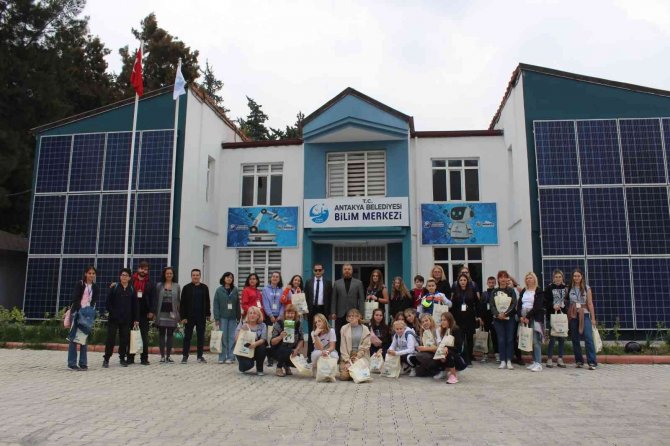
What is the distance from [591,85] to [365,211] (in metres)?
7.11

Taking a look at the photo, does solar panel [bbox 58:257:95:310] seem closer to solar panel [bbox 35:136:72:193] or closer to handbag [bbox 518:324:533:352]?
solar panel [bbox 35:136:72:193]

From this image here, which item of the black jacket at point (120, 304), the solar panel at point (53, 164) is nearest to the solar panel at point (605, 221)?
the black jacket at point (120, 304)

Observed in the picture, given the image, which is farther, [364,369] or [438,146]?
[438,146]

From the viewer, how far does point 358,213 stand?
16.3 m

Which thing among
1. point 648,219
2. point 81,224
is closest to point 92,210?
point 81,224

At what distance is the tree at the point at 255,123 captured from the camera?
4231cm

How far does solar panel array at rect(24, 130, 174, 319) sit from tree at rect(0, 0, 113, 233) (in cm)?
641

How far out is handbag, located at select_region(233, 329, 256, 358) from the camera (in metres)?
9.30

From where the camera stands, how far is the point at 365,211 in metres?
16.4

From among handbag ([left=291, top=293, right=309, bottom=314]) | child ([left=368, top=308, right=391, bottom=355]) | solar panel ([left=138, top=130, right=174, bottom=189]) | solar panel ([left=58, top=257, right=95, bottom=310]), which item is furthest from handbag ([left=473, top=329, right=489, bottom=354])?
solar panel ([left=58, top=257, right=95, bottom=310])

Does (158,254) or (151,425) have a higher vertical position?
(158,254)

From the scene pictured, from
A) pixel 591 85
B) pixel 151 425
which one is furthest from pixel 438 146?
pixel 151 425

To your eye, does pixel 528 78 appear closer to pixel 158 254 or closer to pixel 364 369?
pixel 364 369

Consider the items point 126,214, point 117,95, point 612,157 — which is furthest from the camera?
point 117,95
